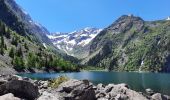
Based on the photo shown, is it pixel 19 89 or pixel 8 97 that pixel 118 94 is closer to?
pixel 19 89

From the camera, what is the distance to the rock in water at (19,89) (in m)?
32.8

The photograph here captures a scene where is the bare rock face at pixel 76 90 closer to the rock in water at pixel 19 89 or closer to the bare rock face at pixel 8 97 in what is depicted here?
the rock in water at pixel 19 89

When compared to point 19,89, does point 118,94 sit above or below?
below

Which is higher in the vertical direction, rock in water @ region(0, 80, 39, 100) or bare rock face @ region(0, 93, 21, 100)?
rock in water @ region(0, 80, 39, 100)

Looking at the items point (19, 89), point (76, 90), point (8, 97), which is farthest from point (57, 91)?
point (8, 97)

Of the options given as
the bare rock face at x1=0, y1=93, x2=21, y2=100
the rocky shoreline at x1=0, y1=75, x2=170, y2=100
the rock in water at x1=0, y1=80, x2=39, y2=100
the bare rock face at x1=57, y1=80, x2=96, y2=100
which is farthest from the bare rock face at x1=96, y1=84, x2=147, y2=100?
the bare rock face at x1=0, y1=93, x2=21, y2=100

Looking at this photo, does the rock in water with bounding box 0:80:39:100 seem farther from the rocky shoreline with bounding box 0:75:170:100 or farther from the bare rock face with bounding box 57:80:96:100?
the bare rock face with bounding box 57:80:96:100

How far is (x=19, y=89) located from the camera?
3306 cm

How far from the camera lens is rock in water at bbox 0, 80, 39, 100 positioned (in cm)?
3278

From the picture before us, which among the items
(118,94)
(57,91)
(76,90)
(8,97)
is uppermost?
(76,90)

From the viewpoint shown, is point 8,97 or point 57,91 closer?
point 8,97

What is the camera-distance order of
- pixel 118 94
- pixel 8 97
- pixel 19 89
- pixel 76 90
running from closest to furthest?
pixel 8 97
pixel 19 89
pixel 76 90
pixel 118 94

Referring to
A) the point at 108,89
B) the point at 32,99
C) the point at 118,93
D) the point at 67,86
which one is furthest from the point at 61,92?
the point at 108,89

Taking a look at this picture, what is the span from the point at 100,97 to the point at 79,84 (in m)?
5.67
